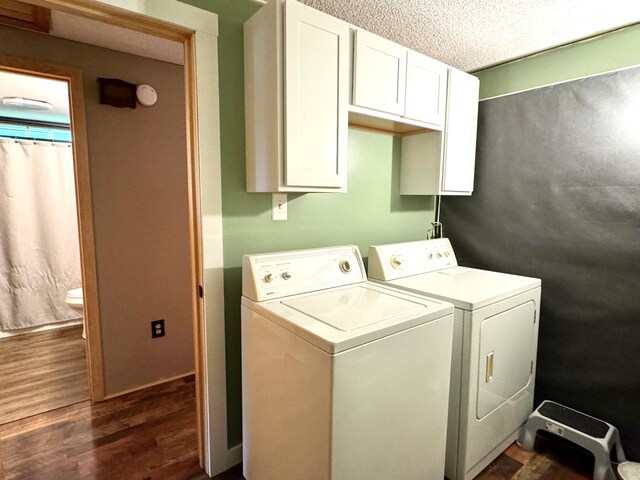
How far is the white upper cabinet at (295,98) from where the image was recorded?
1374 millimetres

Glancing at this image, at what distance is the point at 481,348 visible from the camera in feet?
5.17

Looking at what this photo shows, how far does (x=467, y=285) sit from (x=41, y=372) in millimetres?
3038

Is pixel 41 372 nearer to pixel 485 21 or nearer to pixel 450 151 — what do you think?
pixel 450 151

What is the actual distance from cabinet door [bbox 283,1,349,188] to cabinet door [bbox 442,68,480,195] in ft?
2.70

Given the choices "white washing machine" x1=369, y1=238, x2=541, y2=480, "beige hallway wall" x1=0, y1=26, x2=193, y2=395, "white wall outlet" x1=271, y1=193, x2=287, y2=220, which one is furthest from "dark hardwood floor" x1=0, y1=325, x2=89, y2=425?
"white washing machine" x1=369, y1=238, x2=541, y2=480

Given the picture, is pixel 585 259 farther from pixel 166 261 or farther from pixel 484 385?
pixel 166 261

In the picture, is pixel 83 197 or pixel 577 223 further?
pixel 83 197

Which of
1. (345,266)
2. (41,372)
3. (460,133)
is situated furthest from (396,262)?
(41,372)

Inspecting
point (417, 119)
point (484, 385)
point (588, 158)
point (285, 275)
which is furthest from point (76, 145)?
point (588, 158)

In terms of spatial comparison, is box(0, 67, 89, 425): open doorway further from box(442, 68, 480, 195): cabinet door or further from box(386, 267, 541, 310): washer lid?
box(442, 68, 480, 195): cabinet door

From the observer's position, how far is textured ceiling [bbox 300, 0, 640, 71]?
5.27ft

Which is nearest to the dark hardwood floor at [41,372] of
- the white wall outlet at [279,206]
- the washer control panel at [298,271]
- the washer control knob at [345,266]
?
the washer control panel at [298,271]

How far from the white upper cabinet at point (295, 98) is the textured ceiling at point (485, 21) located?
34cm

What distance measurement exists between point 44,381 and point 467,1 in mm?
3450
